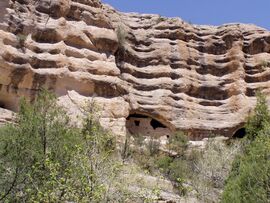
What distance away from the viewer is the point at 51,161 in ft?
30.1

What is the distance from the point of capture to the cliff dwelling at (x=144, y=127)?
29.0 metres

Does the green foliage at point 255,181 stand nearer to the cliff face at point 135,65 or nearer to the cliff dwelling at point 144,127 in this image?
the cliff face at point 135,65

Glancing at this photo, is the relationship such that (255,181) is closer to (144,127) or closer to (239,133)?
(144,127)

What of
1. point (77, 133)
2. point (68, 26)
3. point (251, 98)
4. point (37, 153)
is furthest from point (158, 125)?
point (37, 153)

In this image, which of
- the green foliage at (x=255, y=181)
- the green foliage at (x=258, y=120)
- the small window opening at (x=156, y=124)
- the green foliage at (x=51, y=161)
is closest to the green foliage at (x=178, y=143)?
the small window opening at (x=156, y=124)

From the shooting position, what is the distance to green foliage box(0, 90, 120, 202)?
867 cm

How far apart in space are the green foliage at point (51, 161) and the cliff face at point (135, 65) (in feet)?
31.1

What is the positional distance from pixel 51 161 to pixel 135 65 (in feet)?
73.5

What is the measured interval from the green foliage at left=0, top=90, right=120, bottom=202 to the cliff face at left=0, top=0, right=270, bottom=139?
948 centimetres

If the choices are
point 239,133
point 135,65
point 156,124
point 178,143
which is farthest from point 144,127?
point 239,133

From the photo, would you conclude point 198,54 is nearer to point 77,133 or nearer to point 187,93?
point 187,93

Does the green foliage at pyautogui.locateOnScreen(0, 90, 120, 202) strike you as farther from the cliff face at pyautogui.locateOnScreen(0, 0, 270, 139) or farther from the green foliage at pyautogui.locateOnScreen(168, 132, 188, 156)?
the green foliage at pyautogui.locateOnScreen(168, 132, 188, 156)

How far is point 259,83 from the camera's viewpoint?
103ft

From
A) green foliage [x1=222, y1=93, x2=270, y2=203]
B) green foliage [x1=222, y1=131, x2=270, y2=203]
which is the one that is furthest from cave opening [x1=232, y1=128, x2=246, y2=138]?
green foliage [x1=222, y1=131, x2=270, y2=203]
